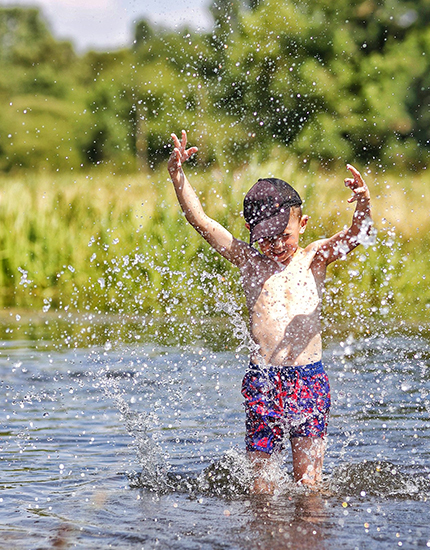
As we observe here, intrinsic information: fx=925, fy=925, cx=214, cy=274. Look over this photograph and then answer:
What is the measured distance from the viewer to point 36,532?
3.78 meters

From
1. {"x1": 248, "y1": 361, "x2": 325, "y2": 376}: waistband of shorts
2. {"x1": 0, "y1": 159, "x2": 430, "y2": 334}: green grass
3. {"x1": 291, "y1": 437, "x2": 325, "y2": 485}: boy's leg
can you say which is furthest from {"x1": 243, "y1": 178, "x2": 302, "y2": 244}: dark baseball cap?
{"x1": 0, "y1": 159, "x2": 430, "y2": 334}: green grass

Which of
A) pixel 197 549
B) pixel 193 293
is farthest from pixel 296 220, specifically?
pixel 193 293

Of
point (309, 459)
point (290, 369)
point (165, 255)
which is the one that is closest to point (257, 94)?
point (165, 255)

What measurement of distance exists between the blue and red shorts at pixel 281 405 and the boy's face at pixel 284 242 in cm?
55

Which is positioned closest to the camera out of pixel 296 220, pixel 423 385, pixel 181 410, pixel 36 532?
pixel 36 532

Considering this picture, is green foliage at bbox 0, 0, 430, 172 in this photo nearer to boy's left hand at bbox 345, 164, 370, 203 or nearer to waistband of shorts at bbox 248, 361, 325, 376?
boy's left hand at bbox 345, 164, 370, 203

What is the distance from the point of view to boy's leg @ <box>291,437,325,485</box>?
429cm

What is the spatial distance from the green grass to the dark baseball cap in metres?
5.03

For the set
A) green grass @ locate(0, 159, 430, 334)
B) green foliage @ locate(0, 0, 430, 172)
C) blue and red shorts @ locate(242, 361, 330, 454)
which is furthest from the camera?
green foliage @ locate(0, 0, 430, 172)

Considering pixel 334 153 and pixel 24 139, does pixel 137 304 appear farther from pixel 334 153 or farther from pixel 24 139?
pixel 24 139

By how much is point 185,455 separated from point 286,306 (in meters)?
1.23

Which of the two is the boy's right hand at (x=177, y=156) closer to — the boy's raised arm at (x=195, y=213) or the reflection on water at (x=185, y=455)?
the boy's raised arm at (x=195, y=213)

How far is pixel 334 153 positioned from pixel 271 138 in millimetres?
10414

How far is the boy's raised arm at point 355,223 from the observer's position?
4.27m
